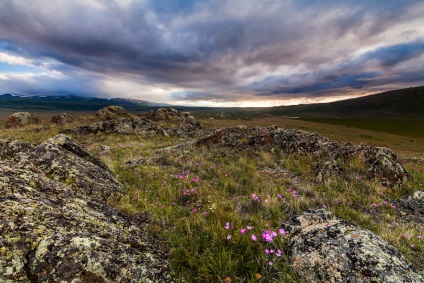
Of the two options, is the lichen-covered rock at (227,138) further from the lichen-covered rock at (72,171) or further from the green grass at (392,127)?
the green grass at (392,127)

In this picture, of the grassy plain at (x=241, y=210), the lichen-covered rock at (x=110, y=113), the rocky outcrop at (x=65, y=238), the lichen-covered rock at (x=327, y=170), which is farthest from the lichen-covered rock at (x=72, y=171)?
the lichen-covered rock at (x=110, y=113)

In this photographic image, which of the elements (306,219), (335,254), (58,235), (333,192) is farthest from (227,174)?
(58,235)

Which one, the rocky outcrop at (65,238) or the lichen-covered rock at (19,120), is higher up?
the rocky outcrop at (65,238)

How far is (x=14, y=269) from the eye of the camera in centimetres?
224

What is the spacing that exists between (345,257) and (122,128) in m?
27.1

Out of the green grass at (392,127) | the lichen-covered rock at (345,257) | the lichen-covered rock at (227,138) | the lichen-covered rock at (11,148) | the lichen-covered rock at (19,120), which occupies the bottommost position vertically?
the green grass at (392,127)

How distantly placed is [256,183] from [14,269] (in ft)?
20.8

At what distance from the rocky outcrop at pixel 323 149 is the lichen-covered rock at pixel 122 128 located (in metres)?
13.5

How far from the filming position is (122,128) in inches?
1045

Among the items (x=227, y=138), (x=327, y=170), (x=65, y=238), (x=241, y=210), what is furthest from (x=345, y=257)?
(x=227, y=138)

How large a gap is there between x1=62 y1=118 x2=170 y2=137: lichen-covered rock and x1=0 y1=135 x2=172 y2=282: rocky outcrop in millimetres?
22741

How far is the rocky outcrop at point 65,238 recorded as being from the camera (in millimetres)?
2395

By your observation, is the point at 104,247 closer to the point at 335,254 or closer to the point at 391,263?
the point at 335,254

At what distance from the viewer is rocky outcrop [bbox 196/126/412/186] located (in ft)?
26.0
